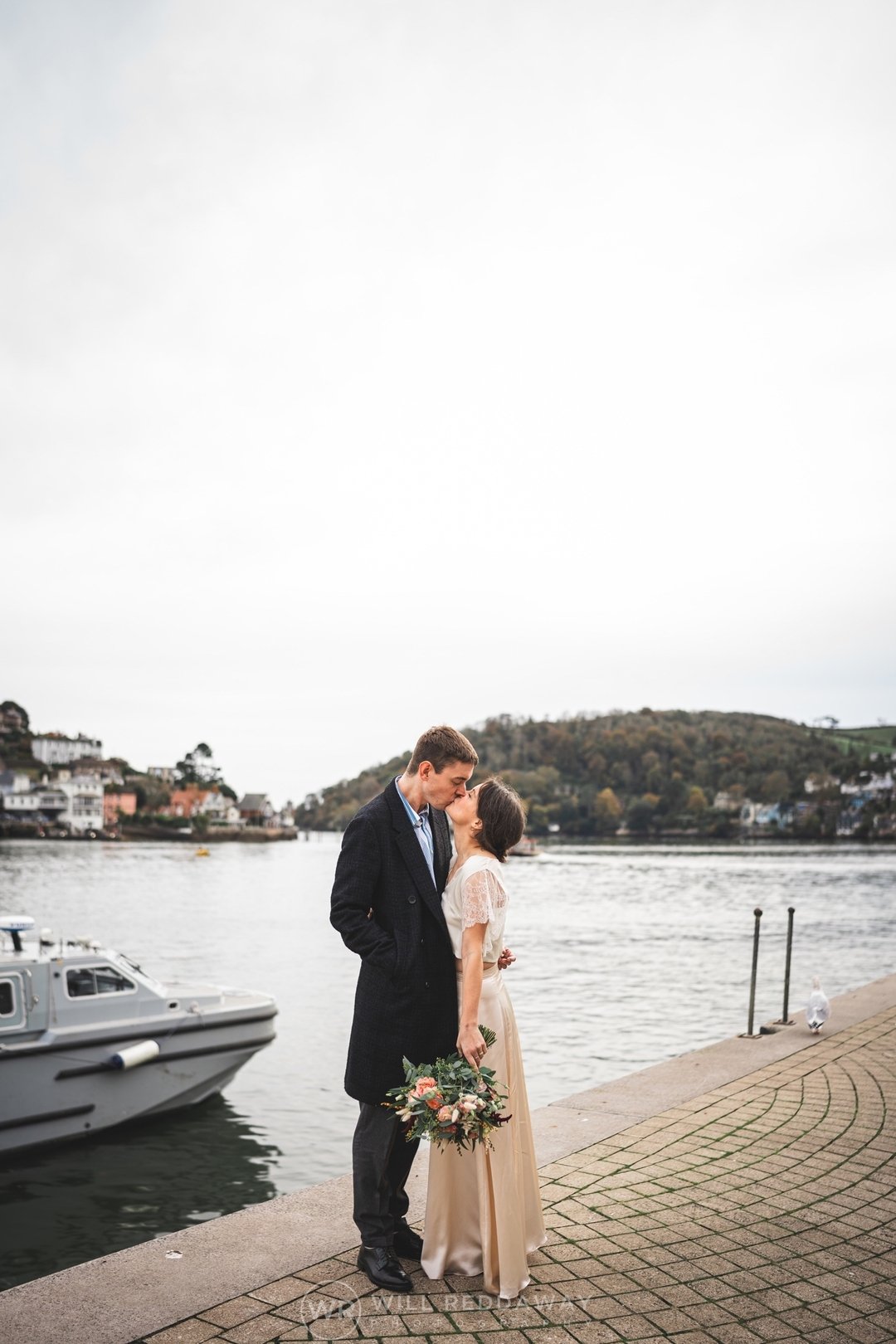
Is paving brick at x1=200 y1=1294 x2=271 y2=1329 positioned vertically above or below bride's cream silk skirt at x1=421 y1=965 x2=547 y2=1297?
below

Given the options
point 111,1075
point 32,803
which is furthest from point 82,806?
point 111,1075

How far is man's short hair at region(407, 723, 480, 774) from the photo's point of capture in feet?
13.8

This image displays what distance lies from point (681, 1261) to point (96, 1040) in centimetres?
812

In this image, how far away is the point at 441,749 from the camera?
13.8 feet

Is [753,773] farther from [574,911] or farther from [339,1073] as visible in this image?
[339,1073]

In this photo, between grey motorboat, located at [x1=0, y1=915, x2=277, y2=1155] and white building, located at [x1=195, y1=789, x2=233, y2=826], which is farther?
white building, located at [x1=195, y1=789, x2=233, y2=826]

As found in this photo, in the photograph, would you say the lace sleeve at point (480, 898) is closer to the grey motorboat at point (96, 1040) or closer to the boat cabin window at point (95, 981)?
the grey motorboat at point (96, 1040)

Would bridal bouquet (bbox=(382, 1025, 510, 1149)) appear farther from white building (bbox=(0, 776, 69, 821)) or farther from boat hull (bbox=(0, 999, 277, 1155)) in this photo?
white building (bbox=(0, 776, 69, 821))

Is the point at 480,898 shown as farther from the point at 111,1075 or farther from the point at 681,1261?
the point at 111,1075

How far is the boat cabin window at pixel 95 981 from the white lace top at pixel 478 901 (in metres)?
8.08

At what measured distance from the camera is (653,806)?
6353 inches

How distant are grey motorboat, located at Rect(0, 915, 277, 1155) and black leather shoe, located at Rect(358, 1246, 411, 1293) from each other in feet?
23.4

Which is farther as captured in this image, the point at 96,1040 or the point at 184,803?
the point at 184,803

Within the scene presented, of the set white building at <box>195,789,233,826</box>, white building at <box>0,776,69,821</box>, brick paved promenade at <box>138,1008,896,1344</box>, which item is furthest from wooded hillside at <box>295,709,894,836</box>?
brick paved promenade at <box>138,1008,896,1344</box>
